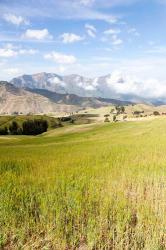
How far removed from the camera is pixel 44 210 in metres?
13.8

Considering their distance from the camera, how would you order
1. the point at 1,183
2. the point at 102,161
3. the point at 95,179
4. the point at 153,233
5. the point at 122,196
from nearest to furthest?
the point at 153,233 → the point at 122,196 → the point at 1,183 → the point at 95,179 → the point at 102,161

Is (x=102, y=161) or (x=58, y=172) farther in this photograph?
(x=102, y=161)

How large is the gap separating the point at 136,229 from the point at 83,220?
187 centimetres

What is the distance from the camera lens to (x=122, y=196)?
15984mm

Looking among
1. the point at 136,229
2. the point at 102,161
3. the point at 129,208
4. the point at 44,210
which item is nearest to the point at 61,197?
the point at 44,210

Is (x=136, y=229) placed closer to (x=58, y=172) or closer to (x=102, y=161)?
(x=58, y=172)

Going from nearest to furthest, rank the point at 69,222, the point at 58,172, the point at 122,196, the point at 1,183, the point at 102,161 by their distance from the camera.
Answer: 1. the point at 69,222
2. the point at 122,196
3. the point at 1,183
4. the point at 58,172
5. the point at 102,161

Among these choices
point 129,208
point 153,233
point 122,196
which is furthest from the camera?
point 122,196

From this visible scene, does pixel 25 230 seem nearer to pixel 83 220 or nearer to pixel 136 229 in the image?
pixel 83 220

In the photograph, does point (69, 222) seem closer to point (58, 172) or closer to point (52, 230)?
point (52, 230)

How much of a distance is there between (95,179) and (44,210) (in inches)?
219

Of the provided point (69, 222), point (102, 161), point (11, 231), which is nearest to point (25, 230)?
point (11, 231)

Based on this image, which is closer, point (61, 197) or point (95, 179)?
point (61, 197)

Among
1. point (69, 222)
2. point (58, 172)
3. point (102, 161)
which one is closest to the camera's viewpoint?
point (69, 222)
